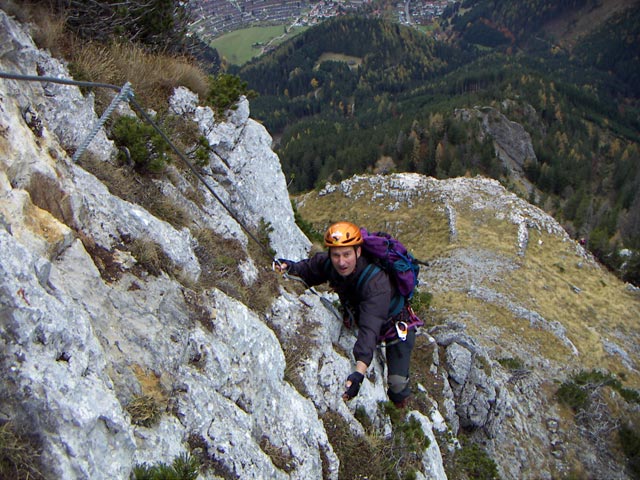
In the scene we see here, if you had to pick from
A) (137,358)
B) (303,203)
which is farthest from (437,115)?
(137,358)

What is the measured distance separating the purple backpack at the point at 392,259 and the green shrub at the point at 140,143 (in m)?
3.82

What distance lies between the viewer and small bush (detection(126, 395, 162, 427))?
13.8ft

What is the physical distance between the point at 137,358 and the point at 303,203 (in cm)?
3414

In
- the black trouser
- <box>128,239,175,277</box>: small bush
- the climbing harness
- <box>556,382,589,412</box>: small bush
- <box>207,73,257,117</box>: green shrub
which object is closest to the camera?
<box>128,239,175,277</box>: small bush

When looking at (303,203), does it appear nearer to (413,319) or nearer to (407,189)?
(407,189)

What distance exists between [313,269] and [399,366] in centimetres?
265

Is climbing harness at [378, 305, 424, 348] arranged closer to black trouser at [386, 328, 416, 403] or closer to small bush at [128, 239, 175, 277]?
black trouser at [386, 328, 416, 403]

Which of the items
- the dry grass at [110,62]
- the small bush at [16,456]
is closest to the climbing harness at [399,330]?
the small bush at [16,456]

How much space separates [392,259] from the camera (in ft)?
22.9

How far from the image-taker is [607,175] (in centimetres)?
12600

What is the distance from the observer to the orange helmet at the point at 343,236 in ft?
21.1

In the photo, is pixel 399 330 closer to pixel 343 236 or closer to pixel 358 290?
pixel 358 290

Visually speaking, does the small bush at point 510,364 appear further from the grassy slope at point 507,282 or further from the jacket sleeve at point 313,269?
the jacket sleeve at point 313,269

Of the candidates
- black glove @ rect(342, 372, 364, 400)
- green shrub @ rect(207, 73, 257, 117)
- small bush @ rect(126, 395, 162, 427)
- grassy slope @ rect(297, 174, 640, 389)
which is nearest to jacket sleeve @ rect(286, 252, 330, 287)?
black glove @ rect(342, 372, 364, 400)
